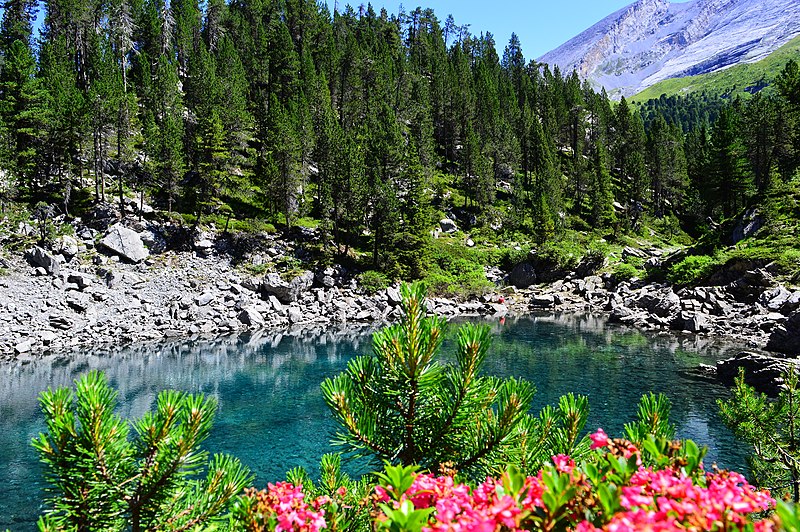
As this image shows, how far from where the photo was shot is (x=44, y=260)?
36.1m

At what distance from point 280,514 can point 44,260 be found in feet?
143

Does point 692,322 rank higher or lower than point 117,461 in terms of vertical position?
lower

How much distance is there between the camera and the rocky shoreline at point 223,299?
30711mm

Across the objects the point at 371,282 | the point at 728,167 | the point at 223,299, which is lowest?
the point at 223,299

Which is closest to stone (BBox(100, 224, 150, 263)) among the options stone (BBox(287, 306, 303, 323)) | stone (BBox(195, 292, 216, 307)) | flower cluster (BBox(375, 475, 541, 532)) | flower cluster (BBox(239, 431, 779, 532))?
stone (BBox(195, 292, 216, 307))

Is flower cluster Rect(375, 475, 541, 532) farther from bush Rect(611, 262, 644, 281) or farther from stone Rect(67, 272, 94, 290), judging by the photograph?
bush Rect(611, 262, 644, 281)

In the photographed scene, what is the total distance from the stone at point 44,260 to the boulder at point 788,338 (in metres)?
48.2

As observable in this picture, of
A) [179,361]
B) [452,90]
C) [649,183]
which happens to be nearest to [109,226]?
[179,361]

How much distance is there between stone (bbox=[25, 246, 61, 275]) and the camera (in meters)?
35.8

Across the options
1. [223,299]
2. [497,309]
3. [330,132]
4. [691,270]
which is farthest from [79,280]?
[691,270]

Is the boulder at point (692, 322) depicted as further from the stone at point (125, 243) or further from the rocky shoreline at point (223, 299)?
the stone at point (125, 243)

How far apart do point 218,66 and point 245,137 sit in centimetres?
1153

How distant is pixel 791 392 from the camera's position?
6.10 m

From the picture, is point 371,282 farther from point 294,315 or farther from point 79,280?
point 79,280
